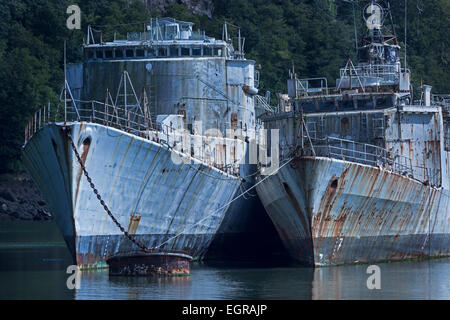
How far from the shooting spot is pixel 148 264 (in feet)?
127

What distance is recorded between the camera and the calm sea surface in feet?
112

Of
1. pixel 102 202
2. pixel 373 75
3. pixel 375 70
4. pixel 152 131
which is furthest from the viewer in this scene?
pixel 375 70

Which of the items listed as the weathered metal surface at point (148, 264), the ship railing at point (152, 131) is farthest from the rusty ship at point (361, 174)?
the weathered metal surface at point (148, 264)

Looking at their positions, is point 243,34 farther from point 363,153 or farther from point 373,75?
point 363,153

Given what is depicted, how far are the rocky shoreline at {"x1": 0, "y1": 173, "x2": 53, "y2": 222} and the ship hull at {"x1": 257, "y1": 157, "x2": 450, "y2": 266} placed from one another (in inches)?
1537

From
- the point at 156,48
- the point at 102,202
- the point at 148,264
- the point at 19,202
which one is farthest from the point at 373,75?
the point at 19,202

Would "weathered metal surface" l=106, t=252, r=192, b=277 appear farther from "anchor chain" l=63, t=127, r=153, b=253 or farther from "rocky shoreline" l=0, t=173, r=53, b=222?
"rocky shoreline" l=0, t=173, r=53, b=222

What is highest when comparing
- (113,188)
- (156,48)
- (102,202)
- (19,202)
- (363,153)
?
(156,48)

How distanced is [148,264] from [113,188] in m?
3.38

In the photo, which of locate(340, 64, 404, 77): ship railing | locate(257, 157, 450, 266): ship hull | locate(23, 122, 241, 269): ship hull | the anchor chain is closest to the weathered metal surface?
the anchor chain

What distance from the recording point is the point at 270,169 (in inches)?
1764
